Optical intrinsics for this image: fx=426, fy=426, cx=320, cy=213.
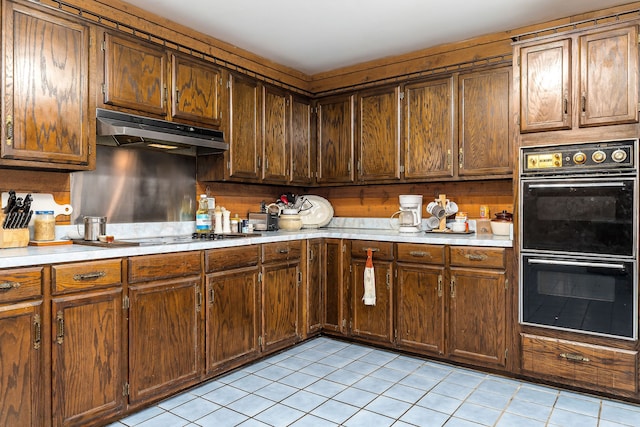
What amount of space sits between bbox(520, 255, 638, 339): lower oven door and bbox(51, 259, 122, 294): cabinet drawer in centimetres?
258

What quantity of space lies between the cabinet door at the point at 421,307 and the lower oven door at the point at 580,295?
0.59 meters

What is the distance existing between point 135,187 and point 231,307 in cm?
115

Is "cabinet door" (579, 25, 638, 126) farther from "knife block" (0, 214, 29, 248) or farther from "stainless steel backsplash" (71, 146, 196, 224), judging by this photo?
"knife block" (0, 214, 29, 248)

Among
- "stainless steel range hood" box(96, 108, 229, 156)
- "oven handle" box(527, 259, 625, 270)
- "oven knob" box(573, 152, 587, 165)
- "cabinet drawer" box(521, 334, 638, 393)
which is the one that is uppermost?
"stainless steel range hood" box(96, 108, 229, 156)

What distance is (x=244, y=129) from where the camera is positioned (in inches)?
144

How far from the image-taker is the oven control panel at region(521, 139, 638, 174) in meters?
2.59

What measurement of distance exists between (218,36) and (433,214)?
7.72 feet

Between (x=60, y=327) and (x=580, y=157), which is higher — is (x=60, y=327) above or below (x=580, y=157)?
below

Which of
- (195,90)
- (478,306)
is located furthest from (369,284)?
(195,90)

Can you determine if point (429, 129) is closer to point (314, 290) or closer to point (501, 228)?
point (501, 228)

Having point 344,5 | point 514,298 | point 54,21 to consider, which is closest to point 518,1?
point 344,5

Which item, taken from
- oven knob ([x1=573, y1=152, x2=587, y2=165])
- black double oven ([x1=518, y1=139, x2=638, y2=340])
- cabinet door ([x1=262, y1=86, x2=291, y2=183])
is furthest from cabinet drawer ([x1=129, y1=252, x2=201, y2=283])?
oven knob ([x1=573, y1=152, x2=587, y2=165])

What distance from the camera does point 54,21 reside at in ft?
7.91

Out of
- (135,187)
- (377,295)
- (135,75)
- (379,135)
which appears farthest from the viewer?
(379,135)
